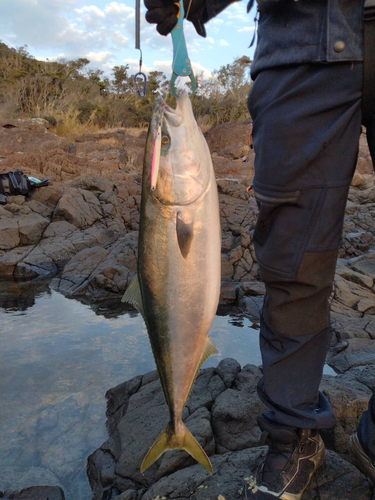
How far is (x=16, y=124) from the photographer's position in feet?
48.2

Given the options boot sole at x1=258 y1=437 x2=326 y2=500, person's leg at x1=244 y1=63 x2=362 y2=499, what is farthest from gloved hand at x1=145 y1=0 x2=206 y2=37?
boot sole at x1=258 y1=437 x2=326 y2=500

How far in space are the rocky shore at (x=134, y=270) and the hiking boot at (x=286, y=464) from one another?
0.41 ft

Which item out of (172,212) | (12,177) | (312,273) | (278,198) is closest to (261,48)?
(278,198)

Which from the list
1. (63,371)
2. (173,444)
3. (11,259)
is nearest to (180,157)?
(173,444)

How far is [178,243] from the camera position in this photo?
1.54m

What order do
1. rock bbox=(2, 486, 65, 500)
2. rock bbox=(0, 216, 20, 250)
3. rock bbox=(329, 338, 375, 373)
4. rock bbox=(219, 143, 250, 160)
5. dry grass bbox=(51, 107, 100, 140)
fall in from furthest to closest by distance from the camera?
dry grass bbox=(51, 107, 100, 140), rock bbox=(219, 143, 250, 160), rock bbox=(0, 216, 20, 250), rock bbox=(329, 338, 375, 373), rock bbox=(2, 486, 65, 500)

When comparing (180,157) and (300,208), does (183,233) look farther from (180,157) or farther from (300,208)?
(300,208)

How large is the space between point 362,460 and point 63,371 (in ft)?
8.84

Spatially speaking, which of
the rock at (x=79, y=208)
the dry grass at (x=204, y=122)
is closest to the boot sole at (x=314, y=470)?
the rock at (x=79, y=208)

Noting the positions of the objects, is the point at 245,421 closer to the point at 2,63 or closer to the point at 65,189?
the point at 65,189

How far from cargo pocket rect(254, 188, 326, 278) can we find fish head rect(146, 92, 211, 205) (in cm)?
28

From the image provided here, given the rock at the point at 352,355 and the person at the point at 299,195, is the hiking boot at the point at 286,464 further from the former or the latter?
the rock at the point at 352,355

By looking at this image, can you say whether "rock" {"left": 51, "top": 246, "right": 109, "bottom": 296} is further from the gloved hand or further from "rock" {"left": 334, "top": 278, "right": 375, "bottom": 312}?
the gloved hand

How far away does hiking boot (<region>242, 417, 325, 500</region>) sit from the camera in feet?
5.55
